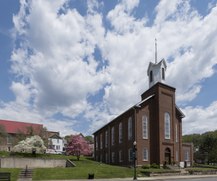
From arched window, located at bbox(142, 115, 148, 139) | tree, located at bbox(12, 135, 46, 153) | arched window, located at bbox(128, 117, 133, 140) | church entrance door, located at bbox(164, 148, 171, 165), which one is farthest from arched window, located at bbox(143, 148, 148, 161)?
tree, located at bbox(12, 135, 46, 153)

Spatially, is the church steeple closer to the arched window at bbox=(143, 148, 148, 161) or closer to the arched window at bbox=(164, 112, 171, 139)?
the arched window at bbox=(164, 112, 171, 139)

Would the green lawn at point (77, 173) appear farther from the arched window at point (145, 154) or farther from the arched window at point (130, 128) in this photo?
the arched window at point (130, 128)

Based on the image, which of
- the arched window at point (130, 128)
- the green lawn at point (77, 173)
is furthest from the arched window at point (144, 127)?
the green lawn at point (77, 173)

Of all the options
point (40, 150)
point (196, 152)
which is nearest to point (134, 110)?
point (40, 150)

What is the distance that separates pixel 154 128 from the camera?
52500 millimetres

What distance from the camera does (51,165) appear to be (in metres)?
45.0

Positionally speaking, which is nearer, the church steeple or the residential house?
the church steeple

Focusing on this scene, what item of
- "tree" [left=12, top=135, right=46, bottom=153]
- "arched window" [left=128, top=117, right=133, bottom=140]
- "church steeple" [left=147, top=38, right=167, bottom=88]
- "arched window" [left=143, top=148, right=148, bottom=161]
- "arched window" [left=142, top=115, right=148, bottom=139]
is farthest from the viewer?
"church steeple" [left=147, top=38, right=167, bottom=88]

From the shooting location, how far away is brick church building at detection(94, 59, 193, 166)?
167 ft

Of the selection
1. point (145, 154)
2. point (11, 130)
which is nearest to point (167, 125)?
point (145, 154)

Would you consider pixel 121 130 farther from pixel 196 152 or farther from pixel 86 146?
pixel 196 152

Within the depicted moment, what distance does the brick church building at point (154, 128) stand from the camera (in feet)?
167

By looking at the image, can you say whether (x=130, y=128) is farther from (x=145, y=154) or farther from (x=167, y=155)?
(x=167, y=155)

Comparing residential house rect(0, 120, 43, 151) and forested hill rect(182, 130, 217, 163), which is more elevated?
residential house rect(0, 120, 43, 151)
